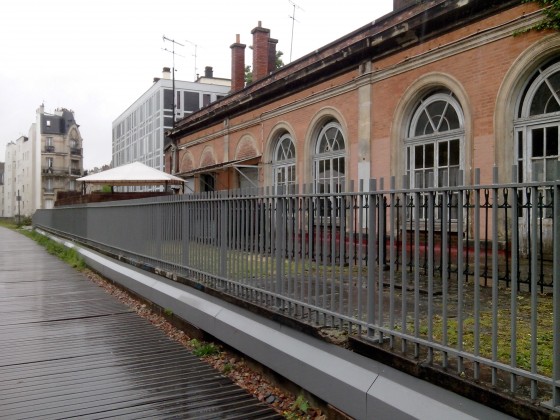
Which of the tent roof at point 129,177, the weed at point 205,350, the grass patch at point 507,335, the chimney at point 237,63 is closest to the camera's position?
the grass patch at point 507,335

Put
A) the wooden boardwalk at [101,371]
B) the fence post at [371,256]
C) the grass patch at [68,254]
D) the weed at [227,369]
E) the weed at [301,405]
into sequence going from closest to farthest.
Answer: the fence post at [371,256] < the weed at [301,405] < the wooden boardwalk at [101,371] < the weed at [227,369] < the grass patch at [68,254]

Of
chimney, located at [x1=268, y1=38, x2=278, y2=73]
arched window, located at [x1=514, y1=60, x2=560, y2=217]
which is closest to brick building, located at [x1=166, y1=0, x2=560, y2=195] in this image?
arched window, located at [x1=514, y1=60, x2=560, y2=217]

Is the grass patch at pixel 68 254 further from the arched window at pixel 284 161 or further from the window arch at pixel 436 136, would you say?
the window arch at pixel 436 136

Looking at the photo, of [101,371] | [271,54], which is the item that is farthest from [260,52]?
[101,371]

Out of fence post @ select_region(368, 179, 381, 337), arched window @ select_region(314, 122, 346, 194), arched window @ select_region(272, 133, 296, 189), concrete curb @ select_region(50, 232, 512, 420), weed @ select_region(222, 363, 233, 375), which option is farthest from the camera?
arched window @ select_region(272, 133, 296, 189)

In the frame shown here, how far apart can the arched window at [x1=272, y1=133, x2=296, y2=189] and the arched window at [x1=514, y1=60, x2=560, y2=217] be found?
783 cm

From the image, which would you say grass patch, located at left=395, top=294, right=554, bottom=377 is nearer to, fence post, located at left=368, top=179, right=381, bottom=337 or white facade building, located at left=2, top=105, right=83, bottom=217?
fence post, located at left=368, top=179, right=381, bottom=337

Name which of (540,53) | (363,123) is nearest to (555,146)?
(540,53)

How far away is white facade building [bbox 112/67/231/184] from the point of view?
1690 inches

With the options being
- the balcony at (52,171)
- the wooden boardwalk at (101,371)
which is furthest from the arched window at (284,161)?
the balcony at (52,171)

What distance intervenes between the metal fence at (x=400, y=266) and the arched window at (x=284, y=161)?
8.47 metres

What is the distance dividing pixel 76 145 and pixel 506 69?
78.8 meters

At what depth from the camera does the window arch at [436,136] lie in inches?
401

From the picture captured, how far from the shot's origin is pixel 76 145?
78.5 m
